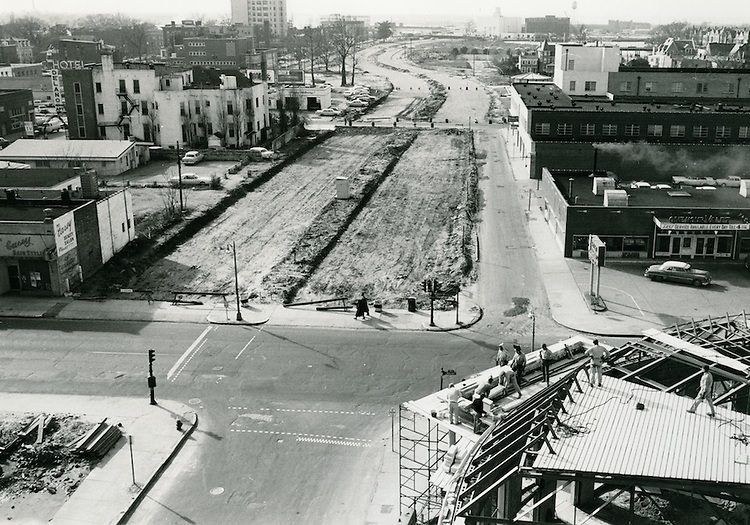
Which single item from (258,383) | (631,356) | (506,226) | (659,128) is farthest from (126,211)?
(659,128)

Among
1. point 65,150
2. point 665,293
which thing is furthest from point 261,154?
point 665,293

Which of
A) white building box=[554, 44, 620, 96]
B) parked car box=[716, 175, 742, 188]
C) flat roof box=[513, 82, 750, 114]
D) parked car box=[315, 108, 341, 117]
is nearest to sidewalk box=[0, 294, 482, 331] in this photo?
Result: parked car box=[716, 175, 742, 188]

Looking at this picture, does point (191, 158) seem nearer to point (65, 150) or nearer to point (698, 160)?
point (65, 150)

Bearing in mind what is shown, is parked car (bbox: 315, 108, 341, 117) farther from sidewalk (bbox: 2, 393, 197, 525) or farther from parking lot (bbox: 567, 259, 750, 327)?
sidewalk (bbox: 2, 393, 197, 525)

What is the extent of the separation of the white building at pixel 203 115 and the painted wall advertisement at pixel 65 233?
4791 centimetres

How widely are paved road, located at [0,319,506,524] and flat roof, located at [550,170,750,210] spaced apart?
73.0 feet

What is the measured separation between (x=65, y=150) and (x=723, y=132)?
64.8 m

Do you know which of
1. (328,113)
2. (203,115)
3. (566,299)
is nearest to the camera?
(566,299)

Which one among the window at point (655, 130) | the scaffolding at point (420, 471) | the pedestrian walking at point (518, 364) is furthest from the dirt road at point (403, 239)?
the pedestrian walking at point (518, 364)

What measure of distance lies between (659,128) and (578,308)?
1407 inches

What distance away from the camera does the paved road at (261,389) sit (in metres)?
27.8

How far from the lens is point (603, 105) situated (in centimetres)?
8012

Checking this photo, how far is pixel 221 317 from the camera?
43.2 m

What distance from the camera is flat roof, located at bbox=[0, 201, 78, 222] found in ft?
161
